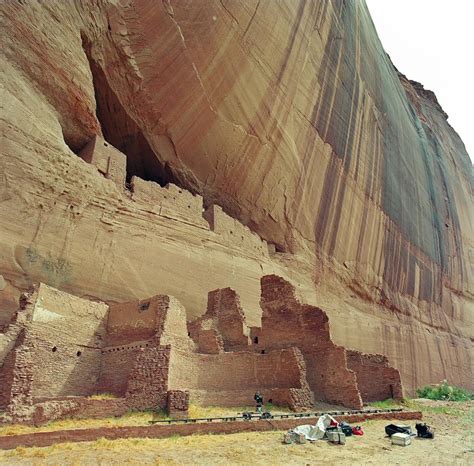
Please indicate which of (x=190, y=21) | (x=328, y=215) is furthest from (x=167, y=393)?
(x=328, y=215)

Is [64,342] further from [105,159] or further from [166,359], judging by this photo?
[105,159]

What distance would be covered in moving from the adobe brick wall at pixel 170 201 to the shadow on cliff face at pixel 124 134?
7.03 ft

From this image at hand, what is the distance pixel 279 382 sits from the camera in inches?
549

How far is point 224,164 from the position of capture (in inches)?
798

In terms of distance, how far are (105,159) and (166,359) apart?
23.7 feet

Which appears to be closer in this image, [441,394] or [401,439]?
[401,439]

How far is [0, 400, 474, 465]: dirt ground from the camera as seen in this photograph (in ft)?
25.6

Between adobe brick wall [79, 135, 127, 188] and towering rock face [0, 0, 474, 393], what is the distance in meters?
0.39

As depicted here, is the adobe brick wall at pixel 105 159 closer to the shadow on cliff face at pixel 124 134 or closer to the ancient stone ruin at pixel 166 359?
the shadow on cliff face at pixel 124 134

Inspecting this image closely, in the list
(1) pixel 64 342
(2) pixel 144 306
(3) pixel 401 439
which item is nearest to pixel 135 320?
(2) pixel 144 306

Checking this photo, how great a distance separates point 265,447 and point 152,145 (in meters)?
13.0

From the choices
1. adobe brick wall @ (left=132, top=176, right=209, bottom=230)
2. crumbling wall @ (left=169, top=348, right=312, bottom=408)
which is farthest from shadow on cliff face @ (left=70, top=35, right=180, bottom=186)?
crumbling wall @ (left=169, top=348, right=312, bottom=408)

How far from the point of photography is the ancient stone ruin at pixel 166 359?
10.7 metres

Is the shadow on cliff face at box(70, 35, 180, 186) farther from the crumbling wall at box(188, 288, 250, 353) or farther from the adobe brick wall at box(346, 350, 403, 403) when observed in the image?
the adobe brick wall at box(346, 350, 403, 403)
